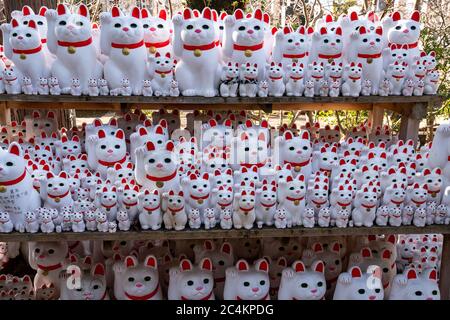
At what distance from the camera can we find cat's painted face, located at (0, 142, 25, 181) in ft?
6.68

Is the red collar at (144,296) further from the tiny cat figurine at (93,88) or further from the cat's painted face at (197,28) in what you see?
the cat's painted face at (197,28)

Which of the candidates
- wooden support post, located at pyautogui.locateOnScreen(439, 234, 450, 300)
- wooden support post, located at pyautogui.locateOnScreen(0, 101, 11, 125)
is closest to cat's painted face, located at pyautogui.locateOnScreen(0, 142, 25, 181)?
wooden support post, located at pyautogui.locateOnScreen(0, 101, 11, 125)

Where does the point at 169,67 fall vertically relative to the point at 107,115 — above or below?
above

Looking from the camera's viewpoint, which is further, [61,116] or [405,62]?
[61,116]

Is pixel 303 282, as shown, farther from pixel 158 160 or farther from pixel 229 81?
pixel 229 81

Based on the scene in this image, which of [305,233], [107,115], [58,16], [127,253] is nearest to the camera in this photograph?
[58,16]

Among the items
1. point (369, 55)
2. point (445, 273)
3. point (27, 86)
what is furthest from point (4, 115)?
point (445, 273)

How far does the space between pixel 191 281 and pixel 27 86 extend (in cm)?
129

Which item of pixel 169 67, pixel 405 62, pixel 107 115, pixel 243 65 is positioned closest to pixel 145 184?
pixel 169 67

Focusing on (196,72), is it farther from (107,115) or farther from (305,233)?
(107,115)

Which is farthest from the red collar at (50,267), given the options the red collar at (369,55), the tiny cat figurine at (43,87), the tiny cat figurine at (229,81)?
the red collar at (369,55)

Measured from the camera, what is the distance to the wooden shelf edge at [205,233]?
2172mm
